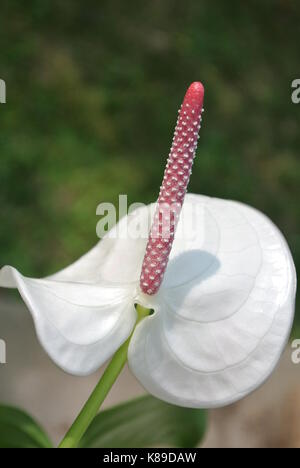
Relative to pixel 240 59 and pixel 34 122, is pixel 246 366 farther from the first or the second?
pixel 240 59

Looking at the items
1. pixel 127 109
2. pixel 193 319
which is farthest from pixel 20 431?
pixel 127 109

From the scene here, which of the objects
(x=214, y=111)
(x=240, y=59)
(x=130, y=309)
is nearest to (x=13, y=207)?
(x=214, y=111)

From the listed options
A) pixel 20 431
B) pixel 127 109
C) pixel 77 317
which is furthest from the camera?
pixel 127 109

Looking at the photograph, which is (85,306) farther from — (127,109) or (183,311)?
(127,109)

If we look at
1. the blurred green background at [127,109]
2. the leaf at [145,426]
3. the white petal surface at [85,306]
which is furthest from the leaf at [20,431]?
the blurred green background at [127,109]

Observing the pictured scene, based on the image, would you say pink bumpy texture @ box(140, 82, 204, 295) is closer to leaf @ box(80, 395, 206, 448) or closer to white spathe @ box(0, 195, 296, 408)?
white spathe @ box(0, 195, 296, 408)

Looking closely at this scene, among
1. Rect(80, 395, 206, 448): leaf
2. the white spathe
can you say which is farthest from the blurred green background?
the white spathe
